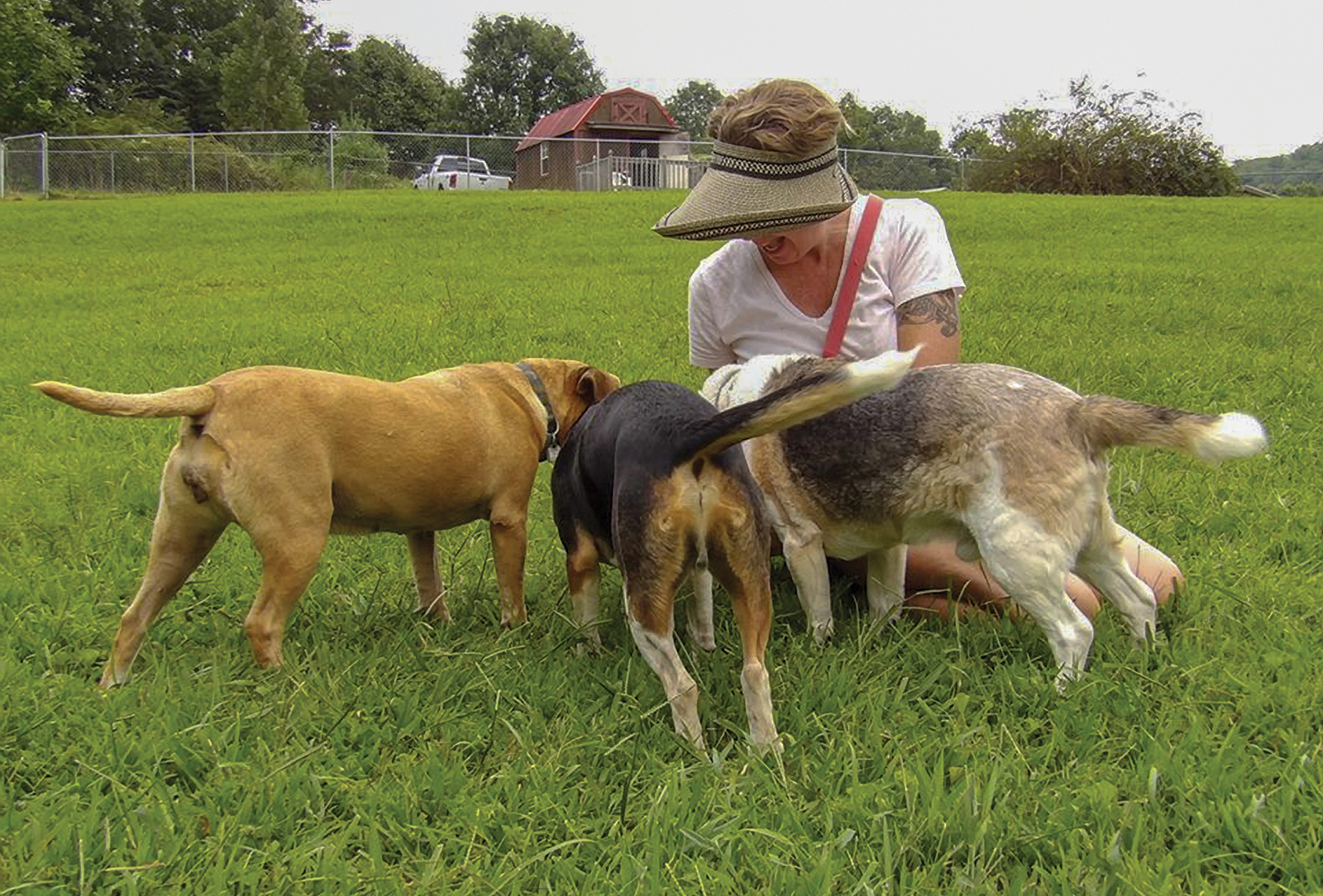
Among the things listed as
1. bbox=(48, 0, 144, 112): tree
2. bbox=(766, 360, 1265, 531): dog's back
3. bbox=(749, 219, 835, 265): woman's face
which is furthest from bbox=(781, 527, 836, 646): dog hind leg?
bbox=(48, 0, 144, 112): tree

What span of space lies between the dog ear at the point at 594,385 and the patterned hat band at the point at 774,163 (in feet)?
2.97

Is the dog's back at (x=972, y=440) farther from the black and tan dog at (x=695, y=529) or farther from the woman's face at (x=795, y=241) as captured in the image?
the woman's face at (x=795, y=241)

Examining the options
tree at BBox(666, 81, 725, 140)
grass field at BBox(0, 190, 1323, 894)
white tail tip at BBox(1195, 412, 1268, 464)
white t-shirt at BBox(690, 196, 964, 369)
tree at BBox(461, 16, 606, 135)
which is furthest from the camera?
tree at BBox(666, 81, 725, 140)

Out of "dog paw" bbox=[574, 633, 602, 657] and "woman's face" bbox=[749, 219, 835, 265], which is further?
"woman's face" bbox=[749, 219, 835, 265]

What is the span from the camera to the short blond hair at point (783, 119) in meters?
3.66

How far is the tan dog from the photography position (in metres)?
3.08

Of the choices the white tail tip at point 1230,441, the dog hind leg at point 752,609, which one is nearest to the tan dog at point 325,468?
the dog hind leg at point 752,609

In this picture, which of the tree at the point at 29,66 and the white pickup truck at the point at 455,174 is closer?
the white pickup truck at the point at 455,174

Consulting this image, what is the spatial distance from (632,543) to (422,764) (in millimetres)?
802

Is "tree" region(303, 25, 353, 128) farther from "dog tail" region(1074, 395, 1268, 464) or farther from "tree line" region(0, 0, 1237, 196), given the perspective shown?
"dog tail" region(1074, 395, 1268, 464)

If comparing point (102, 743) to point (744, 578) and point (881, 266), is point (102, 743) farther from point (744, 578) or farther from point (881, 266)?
point (881, 266)

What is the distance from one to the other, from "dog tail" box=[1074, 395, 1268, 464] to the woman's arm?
0.94 metres

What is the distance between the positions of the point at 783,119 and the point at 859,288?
2.49 feet

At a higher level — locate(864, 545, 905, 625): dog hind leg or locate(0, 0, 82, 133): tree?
locate(0, 0, 82, 133): tree
